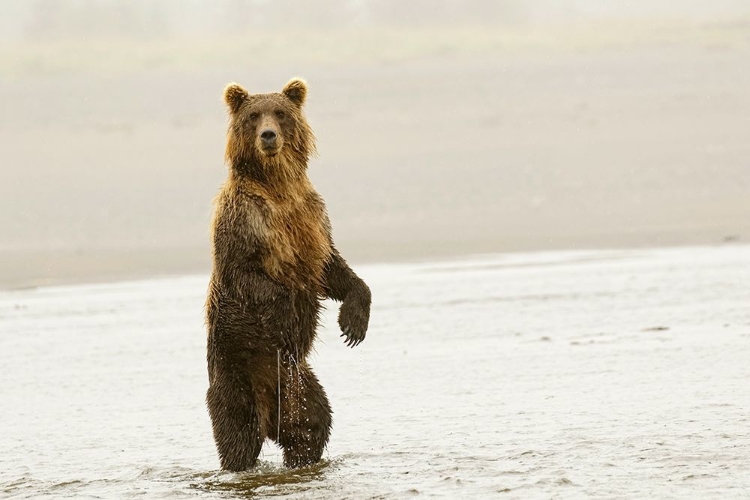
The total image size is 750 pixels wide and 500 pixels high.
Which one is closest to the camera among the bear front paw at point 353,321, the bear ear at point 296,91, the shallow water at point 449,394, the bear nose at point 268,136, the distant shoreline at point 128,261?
the bear nose at point 268,136

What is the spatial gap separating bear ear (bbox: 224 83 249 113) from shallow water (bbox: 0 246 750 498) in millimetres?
1183

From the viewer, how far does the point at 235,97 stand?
627cm

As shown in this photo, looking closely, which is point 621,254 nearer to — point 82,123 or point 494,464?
point 494,464

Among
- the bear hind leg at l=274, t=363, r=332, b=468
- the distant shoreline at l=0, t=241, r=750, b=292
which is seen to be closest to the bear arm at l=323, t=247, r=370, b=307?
the bear hind leg at l=274, t=363, r=332, b=468

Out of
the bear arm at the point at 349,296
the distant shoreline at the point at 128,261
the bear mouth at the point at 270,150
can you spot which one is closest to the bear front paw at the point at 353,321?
the bear arm at the point at 349,296

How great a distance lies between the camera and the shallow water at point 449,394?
603 centimetres

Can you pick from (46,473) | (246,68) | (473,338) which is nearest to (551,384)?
(473,338)

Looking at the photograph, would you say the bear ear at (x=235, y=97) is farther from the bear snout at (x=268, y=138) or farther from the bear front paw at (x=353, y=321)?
the bear front paw at (x=353, y=321)

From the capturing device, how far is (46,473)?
654 centimetres

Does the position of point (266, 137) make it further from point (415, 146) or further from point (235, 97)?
point (415, 146)

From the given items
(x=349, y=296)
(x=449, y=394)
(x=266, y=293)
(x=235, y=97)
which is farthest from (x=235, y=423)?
(x=449, y=394)

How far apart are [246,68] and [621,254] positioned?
12390mm

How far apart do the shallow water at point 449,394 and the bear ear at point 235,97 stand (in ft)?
3.88

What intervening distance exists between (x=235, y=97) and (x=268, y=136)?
45cm
